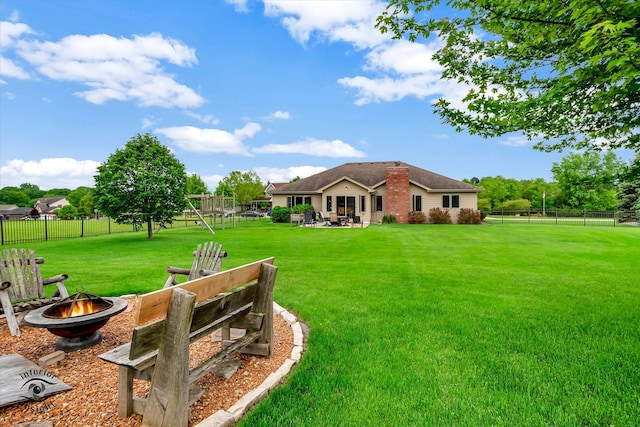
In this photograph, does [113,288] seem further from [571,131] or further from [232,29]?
[232,29]

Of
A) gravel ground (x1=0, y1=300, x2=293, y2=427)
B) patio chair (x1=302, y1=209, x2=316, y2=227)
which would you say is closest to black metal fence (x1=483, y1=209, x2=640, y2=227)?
patio chair (x1=302, y1=209, x2=316, y2=227)

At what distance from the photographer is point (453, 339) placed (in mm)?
3941

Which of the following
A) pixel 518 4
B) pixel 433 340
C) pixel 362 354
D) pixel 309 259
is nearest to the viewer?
pixel 518 4

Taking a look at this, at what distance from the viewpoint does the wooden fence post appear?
2066 mm

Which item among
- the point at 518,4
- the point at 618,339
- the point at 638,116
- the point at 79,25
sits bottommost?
the point at 618,339

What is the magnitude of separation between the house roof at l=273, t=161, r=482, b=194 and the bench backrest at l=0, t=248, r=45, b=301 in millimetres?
23116

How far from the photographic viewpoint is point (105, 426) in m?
2.38

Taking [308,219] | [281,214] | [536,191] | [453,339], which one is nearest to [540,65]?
[453,339]

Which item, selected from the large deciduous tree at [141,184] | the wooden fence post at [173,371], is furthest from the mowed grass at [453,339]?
the large deciduous tree at [141,184]

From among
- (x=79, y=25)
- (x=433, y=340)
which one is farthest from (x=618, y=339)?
(x=79, y=25)

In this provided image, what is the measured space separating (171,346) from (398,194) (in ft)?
84.9

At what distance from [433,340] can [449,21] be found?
14.9ft

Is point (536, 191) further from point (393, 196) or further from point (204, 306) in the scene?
point (204, 306)

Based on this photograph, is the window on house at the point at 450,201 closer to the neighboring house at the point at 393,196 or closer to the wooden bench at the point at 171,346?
the neighboring house at the point at 393,196
